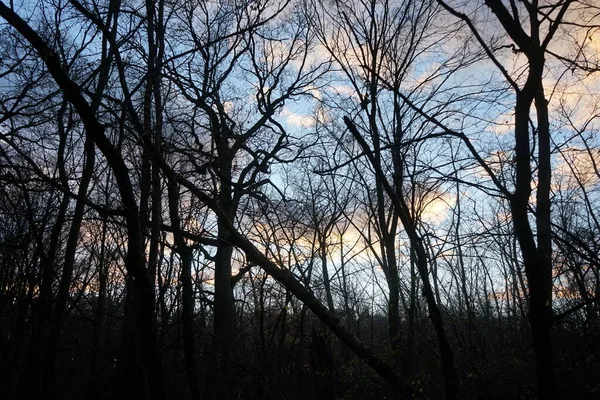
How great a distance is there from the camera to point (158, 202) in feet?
16.6

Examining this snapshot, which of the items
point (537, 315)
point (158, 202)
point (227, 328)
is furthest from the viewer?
point (227, 328)

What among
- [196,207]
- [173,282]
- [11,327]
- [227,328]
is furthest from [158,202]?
[11,327]

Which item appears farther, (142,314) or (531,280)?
(142,314)

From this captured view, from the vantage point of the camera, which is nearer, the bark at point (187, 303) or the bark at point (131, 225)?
the bark at point (131, 225)

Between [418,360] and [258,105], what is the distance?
8685 mm

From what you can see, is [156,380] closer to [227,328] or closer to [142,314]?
[142,314]

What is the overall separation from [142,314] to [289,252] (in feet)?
10.8

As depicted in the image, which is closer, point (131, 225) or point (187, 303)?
point (131, 225)

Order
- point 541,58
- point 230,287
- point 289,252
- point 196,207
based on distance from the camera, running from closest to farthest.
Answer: point 541,58 < point 196,207 < point 289,252 < point 230,287

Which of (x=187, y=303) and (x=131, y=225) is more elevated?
(x=131, y=225)

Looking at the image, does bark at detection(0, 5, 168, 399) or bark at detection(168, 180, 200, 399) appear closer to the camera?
bark at detection(0, 5, 168, 399)

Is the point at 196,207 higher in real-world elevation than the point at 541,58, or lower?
higher

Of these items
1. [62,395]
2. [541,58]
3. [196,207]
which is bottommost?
[62,395]

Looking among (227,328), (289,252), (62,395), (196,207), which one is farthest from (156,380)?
(62,395)
